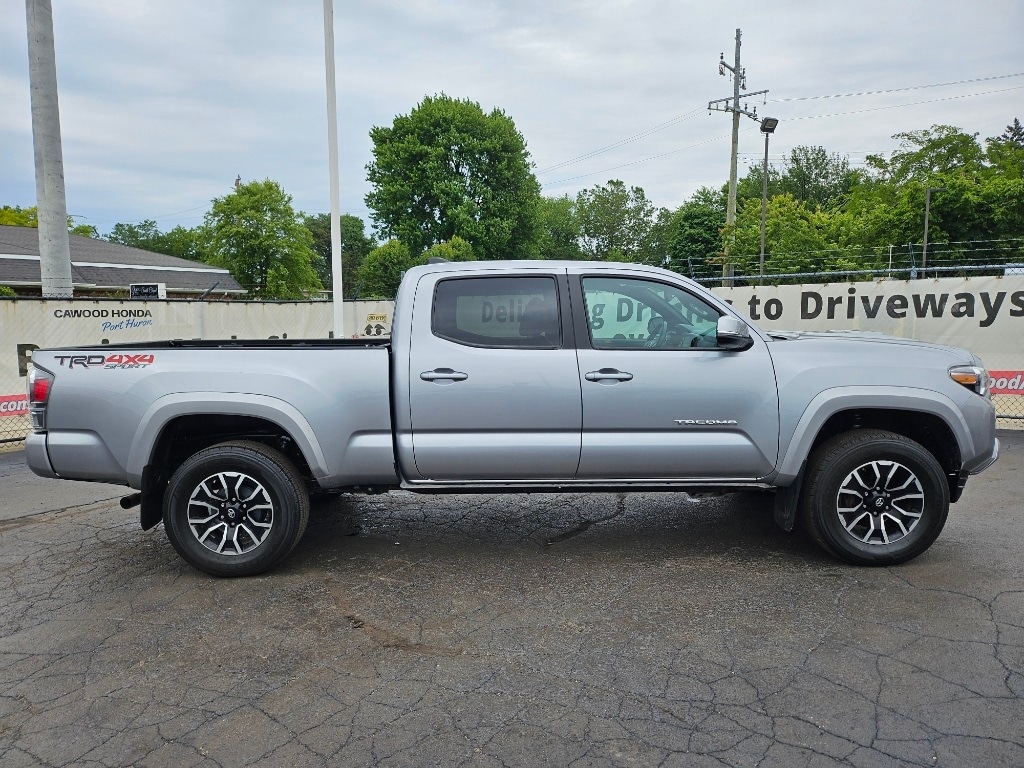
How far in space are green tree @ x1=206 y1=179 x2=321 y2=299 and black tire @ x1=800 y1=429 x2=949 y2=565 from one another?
41088 millimetres

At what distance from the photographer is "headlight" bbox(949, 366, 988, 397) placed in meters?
4.54

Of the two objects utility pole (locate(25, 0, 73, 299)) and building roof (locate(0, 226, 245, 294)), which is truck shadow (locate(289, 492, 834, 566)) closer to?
utility pole (locate(25, 0, 73, 299))

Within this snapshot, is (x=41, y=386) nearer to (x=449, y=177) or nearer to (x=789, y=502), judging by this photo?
(x=789, y=502)

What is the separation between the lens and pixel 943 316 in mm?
10914

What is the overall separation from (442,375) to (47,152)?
9.53 metres

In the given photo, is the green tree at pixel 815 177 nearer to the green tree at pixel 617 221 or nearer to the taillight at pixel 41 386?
the green tree at pixel 617 221

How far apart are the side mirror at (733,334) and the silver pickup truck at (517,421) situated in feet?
0.06

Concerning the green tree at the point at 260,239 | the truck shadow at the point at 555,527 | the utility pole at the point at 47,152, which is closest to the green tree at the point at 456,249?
the green tree at the point at 260,239

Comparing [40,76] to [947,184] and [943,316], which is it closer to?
[943,316]

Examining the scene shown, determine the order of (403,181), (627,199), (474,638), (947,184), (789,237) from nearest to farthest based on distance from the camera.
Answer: (474,638) → (947,184) → (789,237) → (403,181) → (627,199)

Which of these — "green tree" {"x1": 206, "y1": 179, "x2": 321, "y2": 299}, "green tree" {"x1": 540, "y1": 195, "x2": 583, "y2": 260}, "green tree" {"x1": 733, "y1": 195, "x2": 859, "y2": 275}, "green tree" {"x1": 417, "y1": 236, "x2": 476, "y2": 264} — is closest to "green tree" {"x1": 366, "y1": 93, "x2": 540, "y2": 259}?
"green tree" {"x1": 417, "y1": 236, "x2": 476, "y2": 264}

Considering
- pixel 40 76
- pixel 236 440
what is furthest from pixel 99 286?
pixel 236 440

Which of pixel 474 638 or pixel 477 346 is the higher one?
pixel 477 346

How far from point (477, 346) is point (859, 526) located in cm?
258
